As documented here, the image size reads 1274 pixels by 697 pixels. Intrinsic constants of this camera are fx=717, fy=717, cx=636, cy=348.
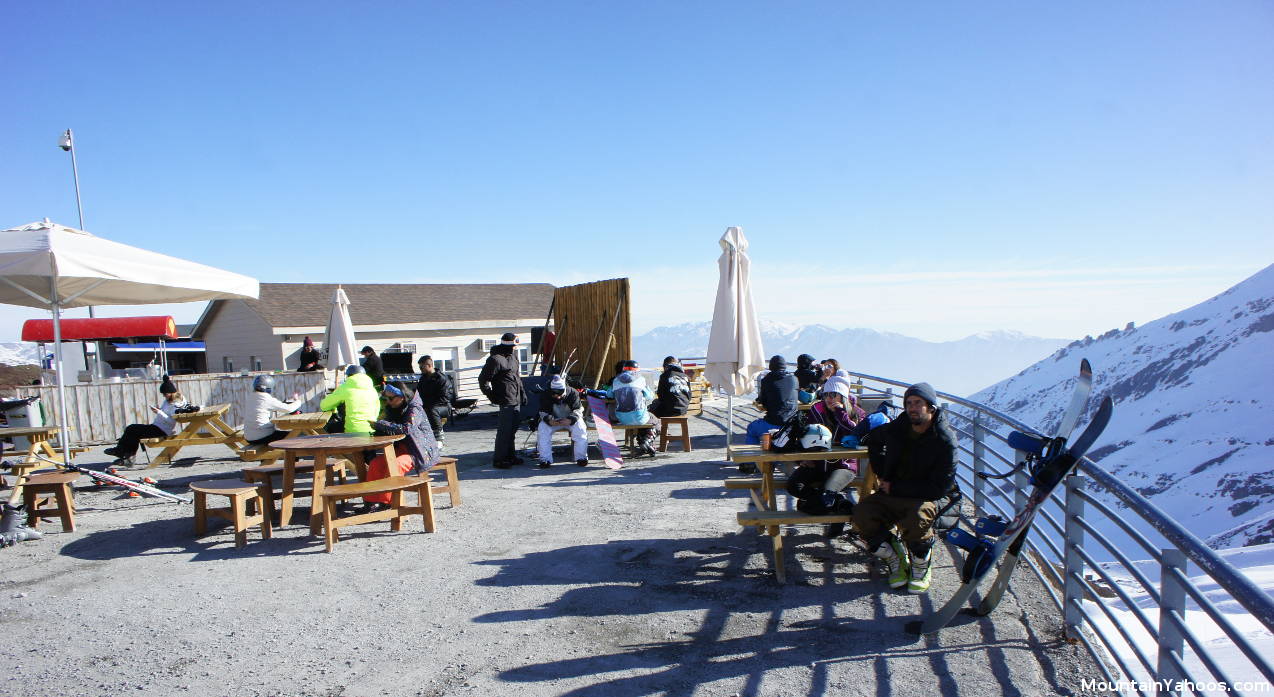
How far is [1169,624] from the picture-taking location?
281cm

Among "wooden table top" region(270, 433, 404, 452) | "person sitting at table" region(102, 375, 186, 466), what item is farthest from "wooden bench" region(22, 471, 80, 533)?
"person sitting at table" region(102, 375, 186, 466)

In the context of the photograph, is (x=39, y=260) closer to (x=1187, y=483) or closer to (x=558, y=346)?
(x=558, y=346)

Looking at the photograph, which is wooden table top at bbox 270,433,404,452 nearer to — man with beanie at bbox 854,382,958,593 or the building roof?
man with beanie at bbox 854,382,958,593

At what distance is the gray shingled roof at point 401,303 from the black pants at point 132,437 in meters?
11.9

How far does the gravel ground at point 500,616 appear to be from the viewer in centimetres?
357

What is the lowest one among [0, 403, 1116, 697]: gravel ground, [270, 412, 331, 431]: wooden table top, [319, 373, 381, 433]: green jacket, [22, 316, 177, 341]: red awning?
[0, 403, 1116, 697]: gravel ground

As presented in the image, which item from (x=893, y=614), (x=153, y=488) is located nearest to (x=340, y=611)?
(x=893, y=614)

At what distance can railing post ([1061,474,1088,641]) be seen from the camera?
12.6 ft

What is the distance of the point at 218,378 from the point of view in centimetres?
1380

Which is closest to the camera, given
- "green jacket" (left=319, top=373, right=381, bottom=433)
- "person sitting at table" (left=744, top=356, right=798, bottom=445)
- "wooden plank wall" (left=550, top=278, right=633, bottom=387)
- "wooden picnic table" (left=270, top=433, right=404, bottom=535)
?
"wooden picnic table" (left=270, top=433, right=404, bottom=535)

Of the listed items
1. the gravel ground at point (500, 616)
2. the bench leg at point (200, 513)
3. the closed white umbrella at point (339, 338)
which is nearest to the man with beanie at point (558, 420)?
the gravel ground at point (500, 616)

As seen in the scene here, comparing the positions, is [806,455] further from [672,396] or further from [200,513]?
[200,513]

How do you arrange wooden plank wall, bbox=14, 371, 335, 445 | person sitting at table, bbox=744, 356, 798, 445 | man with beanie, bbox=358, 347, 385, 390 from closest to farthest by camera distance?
person sitting at table, bbox=744, 356, 798, 445
man with beanie, bbox=358, 347, 385, 390
wooden plank wall, bbox=14, 371, 335, 445

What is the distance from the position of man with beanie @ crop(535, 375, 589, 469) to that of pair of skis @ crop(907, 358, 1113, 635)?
5477 millimetres
